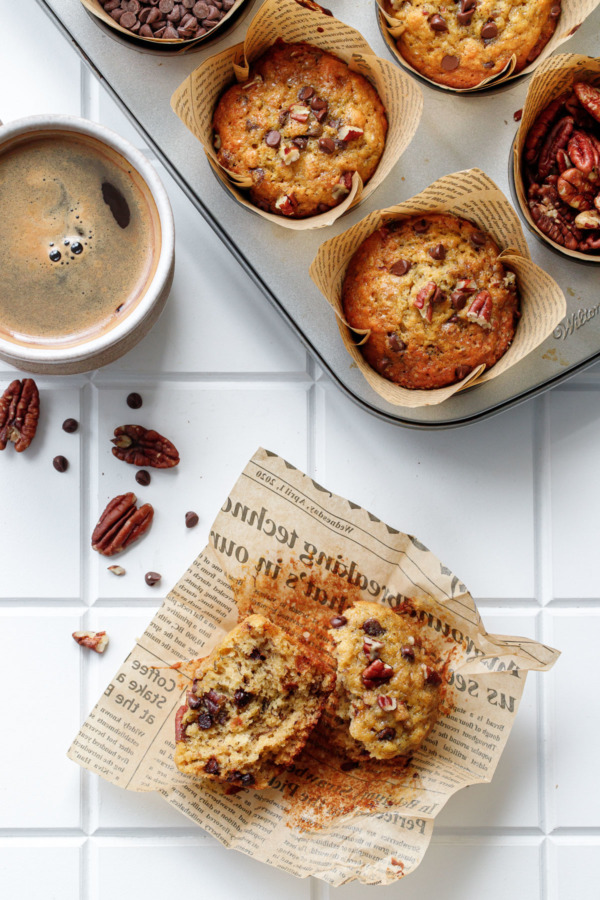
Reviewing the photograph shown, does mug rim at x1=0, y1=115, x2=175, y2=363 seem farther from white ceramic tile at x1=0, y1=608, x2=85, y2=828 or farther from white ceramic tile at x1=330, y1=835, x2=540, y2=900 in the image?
white ceramic tile at x1=330, y1=835, x2=540, y2=900

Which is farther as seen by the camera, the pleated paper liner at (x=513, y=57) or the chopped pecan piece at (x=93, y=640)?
the chopped pecan piece at (x=93, y=640)

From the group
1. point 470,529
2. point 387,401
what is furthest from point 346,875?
point 387,401

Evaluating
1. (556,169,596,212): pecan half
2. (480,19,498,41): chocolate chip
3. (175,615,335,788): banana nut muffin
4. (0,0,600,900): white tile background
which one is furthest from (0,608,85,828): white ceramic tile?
(480,19,498,41): chocolate chip

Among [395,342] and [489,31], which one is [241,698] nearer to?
[395,342]

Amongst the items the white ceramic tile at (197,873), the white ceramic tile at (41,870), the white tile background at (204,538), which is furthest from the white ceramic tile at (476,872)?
the white ceramic tile at (41,870)

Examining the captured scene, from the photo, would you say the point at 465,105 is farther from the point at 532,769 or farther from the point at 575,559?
the point at 532,769

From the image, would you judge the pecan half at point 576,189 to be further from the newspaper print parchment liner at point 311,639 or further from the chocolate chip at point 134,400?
the chocolate chip at point 134,400
